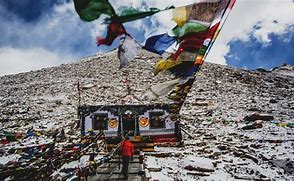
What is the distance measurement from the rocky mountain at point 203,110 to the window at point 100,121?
389 centimetres

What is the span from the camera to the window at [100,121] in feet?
62.3

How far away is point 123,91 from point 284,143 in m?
21.1

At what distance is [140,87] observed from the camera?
36.6 m

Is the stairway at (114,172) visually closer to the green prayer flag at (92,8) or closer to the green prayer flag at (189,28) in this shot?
the green prayer flag at (189,28)

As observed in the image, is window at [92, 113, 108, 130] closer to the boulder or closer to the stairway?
the stairway

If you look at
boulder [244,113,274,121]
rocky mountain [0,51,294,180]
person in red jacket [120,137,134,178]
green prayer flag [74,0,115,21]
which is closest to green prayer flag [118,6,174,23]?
green prayer flag [74,0,115,21]

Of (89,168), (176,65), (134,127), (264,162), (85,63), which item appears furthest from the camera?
(85,63)

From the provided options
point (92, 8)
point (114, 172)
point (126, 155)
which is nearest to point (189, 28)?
point (92, 8)

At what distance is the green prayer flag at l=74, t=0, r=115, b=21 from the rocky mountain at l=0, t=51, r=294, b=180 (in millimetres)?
5871

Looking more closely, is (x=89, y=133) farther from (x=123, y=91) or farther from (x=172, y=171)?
(x=123, y=91)

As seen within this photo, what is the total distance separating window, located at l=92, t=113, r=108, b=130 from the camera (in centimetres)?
1898

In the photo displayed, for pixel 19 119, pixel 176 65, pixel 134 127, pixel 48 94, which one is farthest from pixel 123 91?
pixel 176 65

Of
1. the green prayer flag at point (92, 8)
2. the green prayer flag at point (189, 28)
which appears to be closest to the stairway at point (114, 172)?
the green prayer flag at point (189, 28)

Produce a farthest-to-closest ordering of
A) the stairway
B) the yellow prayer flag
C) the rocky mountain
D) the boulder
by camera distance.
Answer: the boulder < the rocky mountain < the stairway < the yellow prayer flag
